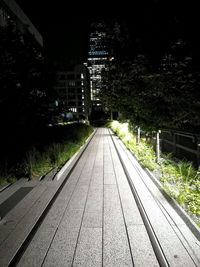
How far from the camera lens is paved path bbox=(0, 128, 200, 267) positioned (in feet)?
10.2

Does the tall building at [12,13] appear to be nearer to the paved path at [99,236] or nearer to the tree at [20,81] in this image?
the tree at [20,81]

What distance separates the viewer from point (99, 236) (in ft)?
12.1

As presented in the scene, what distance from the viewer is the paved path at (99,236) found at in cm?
310

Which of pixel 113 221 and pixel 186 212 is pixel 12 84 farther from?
pixel 186 212

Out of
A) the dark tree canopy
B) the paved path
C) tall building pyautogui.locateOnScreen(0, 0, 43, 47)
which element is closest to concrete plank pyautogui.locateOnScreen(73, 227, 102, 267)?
the paved path

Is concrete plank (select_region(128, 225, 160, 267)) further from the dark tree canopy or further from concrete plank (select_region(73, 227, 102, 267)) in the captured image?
the dark tree canopy

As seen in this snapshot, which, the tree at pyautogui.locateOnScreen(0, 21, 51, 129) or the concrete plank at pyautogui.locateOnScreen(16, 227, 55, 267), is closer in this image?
the concrete plank at pyautogui.locateOnScreen(16, 227, 55, 267)

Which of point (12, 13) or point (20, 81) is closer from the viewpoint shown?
point (20, 81)

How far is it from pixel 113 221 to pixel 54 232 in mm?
1003

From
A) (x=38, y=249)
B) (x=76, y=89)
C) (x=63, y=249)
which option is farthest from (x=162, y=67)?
(x=76, y=89)

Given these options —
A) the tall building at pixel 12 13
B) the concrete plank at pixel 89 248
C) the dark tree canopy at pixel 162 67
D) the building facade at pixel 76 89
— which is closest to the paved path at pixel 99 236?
the concrete plank at pixel 89 248

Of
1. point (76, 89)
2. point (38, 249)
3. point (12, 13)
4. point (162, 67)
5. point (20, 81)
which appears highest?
point (12, 13)

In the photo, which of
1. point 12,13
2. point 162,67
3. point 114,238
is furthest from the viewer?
point 12,13

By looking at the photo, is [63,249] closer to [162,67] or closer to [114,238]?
[114,238]
